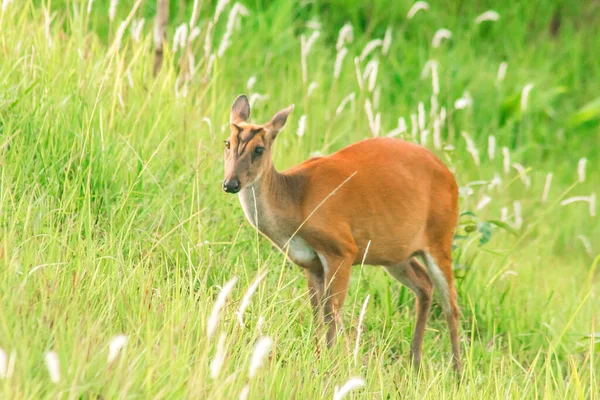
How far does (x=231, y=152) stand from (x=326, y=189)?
585 millimetres

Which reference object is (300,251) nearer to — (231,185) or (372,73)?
(231,185)

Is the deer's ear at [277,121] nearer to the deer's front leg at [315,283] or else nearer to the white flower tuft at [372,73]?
the deer's front leg at [315,283]

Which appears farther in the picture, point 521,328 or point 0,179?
point 521,328

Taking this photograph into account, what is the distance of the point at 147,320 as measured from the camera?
4062 millimetres

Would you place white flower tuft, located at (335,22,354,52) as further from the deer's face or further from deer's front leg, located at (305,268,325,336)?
deer's front leg, located at (305,268,325,336)

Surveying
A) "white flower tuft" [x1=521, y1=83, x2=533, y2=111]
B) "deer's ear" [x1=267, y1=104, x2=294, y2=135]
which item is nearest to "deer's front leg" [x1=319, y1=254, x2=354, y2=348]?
"deer's ear" [x1=267, y1=104, x2=294, y2=135]

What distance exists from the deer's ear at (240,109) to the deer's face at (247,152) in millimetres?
210

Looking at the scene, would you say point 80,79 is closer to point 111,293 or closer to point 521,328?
point 111,293

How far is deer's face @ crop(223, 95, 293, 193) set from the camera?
5.15 m

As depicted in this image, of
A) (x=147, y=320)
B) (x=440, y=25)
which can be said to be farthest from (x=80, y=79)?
(x=440, y=25)

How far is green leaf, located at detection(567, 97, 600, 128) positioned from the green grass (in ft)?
0.07

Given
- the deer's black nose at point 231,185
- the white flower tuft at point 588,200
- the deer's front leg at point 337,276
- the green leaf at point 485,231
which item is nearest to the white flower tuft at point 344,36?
the white flower tuft at point 588,200

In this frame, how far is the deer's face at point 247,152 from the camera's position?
5152 mm

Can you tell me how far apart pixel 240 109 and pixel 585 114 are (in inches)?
231
